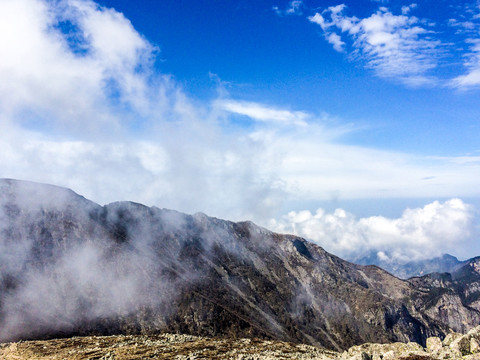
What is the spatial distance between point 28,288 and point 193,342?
15855 cm

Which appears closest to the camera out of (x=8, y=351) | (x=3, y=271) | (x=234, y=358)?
(x=234, y=358)

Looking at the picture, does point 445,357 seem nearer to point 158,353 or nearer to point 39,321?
point 158,353

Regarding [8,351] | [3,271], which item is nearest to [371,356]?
[8,351]

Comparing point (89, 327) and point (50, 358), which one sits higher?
point (50, 358)

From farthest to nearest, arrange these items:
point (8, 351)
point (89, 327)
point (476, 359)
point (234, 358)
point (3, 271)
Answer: point (3, 271), point (89, 327), point (8, 351), point (234, 358), point (476, 359)

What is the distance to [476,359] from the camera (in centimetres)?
3806

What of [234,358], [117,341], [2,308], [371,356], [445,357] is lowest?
[2,308]

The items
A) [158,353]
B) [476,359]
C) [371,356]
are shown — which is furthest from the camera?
[158,353]

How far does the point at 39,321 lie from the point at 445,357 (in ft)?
627

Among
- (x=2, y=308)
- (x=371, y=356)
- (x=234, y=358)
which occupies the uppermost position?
(x=371, y=356)

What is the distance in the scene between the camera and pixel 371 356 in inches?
2021

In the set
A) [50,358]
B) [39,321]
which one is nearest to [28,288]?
[39,321]

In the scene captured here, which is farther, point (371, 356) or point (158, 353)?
point (158, 353)

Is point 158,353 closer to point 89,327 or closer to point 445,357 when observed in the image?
point 445,357
